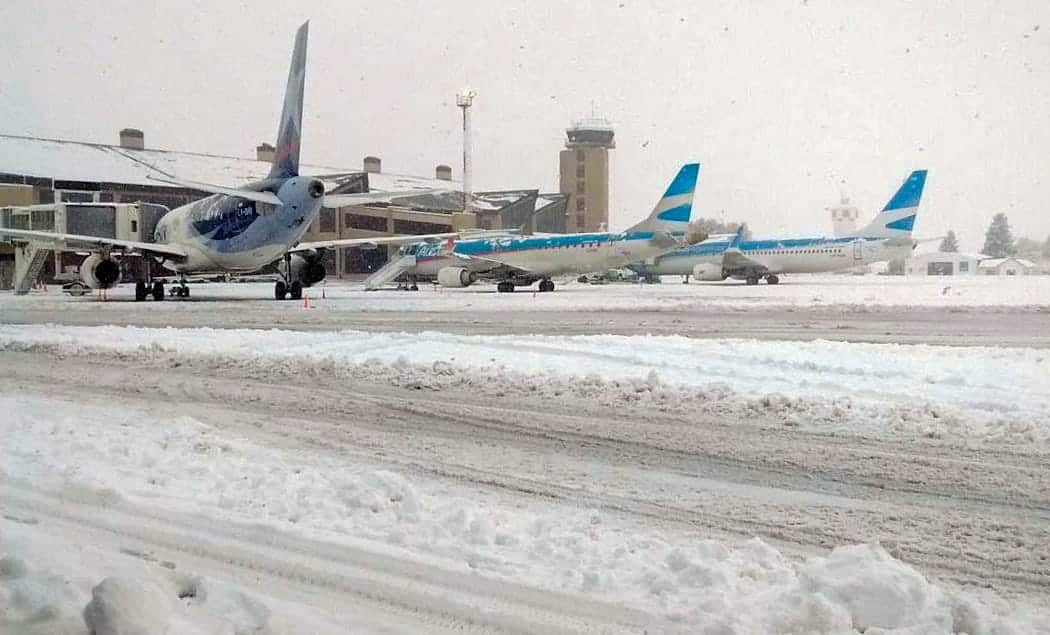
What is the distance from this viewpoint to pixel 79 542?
3109mm

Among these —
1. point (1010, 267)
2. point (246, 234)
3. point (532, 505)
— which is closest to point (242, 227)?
point (246, 234)

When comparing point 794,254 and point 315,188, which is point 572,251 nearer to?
point 315,188

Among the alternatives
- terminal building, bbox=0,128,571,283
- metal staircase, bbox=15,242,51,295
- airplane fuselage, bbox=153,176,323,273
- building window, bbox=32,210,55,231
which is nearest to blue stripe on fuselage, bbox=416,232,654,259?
terminal building, bbox=0,128,571,283

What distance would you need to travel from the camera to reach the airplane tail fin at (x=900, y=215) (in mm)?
30984

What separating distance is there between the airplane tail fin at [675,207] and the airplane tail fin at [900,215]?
407 inches

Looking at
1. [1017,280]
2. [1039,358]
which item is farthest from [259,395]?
[1017,280]

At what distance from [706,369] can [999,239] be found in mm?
8728

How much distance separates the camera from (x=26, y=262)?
21.3m

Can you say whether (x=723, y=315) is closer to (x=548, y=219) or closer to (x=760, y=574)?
(x=760, y=574)

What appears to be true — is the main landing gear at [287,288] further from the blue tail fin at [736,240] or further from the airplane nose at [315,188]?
the blue tail fin at [736,240]

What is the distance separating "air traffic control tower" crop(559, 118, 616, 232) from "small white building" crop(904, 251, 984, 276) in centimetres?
2104

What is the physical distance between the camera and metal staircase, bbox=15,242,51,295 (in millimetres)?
21234

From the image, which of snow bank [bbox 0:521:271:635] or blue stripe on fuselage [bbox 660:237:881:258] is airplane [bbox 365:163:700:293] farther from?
snow bank [bbox 0:521:271:635]

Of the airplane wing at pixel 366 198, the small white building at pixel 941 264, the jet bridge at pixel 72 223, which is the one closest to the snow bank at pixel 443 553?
the airplane wing at pixel 366 198
